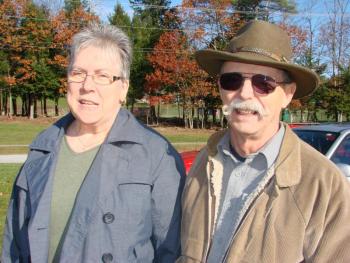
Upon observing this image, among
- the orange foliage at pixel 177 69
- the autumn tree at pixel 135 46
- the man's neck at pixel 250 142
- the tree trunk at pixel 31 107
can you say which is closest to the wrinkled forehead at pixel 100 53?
the man's neck at pixel 250 142

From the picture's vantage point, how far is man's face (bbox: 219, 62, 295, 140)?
248 centimetres

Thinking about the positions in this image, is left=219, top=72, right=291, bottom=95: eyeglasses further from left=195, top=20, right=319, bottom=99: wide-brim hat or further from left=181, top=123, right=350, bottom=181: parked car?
left=181, top=123, right=350, bottom=181: parked car

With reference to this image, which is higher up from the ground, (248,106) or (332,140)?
(248,106)

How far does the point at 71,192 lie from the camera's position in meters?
2.51

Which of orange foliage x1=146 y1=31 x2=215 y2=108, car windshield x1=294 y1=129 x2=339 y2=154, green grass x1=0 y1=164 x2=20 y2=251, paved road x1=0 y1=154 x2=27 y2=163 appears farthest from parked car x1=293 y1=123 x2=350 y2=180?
orange foliage x1=146 y1=31 x2=215 y2=108

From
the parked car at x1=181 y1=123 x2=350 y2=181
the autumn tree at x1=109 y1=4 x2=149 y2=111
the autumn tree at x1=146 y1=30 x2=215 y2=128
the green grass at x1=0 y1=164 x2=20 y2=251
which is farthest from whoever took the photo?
the autumn tree at x1=109 y1=4 x2=149 y2=111

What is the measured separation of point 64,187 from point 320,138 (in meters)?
4.81

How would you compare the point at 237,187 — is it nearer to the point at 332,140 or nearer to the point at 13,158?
the point at 332,140

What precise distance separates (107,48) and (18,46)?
138ft

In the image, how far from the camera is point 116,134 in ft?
8.42

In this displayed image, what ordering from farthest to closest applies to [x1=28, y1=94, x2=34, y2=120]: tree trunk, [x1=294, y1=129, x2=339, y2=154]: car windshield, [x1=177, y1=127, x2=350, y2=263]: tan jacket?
[x1=28, y1=94, x2=34, y2=120]: tree trunk → [x1=294, y1=129, x2=339, y2=154]: car windshield → [x1=177, y1=127, x2=350, y2=263]: tan jacket

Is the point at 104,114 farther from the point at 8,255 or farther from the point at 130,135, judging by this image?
the point at 8,255

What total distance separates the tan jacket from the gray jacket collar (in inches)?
21.6

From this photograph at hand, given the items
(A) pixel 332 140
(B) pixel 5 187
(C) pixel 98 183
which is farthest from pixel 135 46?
(C) pixel 98 183
